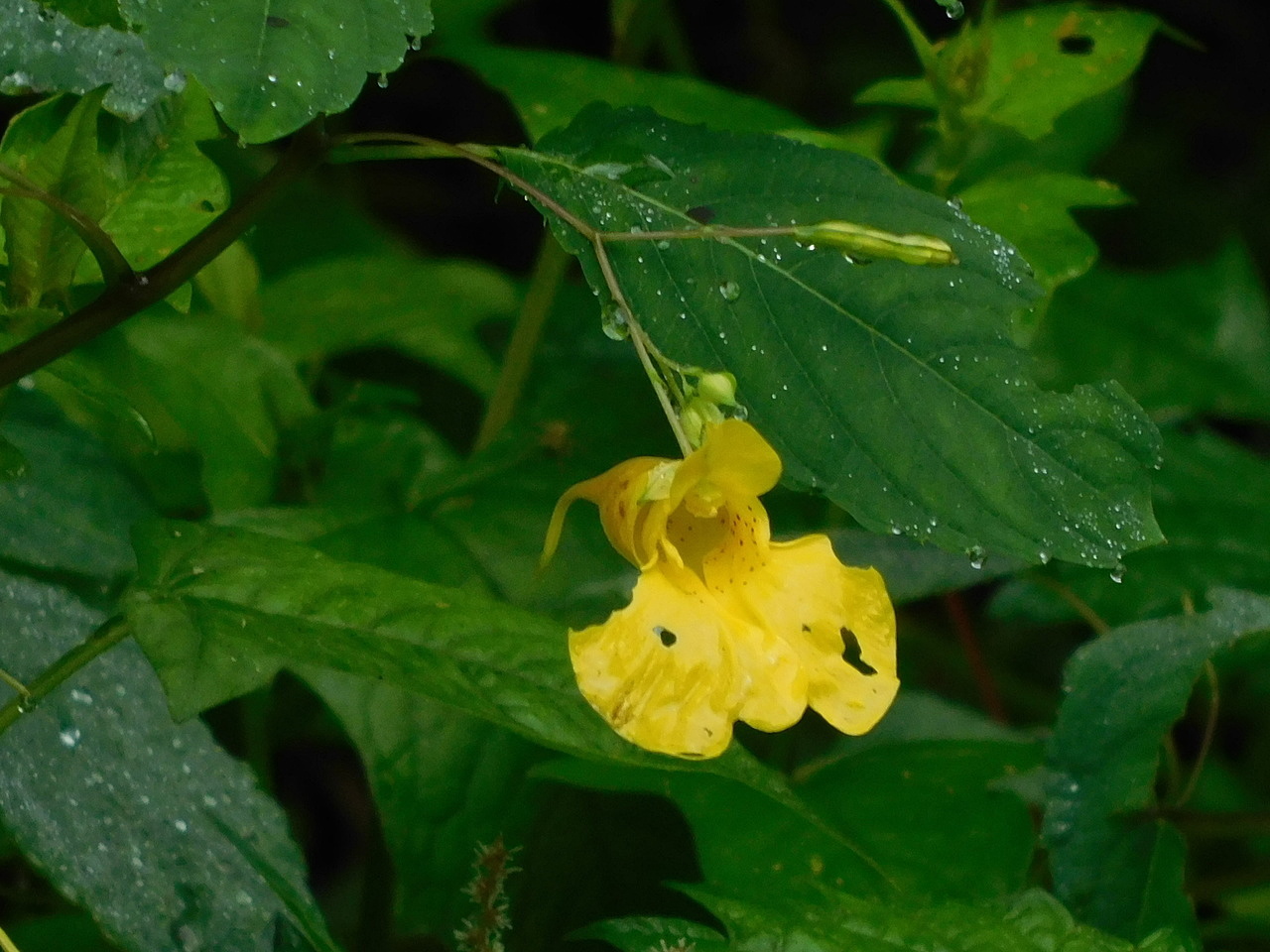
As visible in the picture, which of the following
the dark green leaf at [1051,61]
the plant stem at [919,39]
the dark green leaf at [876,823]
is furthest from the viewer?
the dark green leaf at [1051,61]

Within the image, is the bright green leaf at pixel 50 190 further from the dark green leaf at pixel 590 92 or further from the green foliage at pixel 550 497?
the dark green leaf at pixel 590 92

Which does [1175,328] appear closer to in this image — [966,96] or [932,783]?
[966,96]

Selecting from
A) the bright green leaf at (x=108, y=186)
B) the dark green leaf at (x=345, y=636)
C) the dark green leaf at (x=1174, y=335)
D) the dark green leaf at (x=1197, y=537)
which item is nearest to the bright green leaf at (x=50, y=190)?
the bright green leaf at (x=108, y=186)

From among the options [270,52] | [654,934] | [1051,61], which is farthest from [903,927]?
[1051,61]

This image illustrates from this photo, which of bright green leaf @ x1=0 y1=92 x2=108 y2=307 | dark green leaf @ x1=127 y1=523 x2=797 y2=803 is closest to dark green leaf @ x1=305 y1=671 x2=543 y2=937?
dark green leaf @ x1=127 y1=523 x2=797 y2=803

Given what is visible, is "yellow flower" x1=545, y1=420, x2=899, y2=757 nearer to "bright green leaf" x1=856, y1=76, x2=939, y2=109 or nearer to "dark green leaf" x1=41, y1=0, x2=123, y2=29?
"dark green leaf" x1=41, y1=0, x2=123, y2=29
